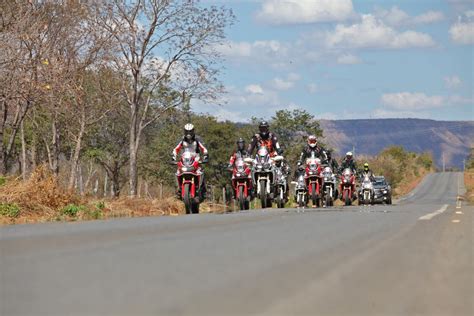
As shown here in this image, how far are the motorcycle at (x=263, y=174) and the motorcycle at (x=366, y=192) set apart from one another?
17333 millimetres

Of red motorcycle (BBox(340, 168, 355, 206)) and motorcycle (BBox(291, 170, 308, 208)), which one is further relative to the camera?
red motorcycle (BBox(340, 168, 355, 206))

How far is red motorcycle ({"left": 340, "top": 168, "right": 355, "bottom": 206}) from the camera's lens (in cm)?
3672

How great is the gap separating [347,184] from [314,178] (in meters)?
8.32

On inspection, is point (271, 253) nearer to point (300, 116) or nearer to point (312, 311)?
point (312, 311)

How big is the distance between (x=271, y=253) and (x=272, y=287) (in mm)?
2470

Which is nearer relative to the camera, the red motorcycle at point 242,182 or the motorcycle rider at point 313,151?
the red motorcycle at point 242,182

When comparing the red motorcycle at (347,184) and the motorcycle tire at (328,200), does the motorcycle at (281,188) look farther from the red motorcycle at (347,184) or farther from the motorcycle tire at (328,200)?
the red motorcycle at (347,184)

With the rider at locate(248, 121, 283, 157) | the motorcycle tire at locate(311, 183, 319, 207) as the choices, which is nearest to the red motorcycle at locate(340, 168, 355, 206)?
the motorcycle tire at locate(311, 183, 319, 207)

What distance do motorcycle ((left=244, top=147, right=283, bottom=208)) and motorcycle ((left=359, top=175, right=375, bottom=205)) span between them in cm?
1733

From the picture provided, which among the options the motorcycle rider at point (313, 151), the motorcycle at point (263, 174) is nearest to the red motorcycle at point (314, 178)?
the motorcycle rider at point (313, 151)

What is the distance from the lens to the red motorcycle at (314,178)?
28.6 meters

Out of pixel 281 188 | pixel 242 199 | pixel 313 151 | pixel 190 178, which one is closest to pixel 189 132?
pixel 190 178

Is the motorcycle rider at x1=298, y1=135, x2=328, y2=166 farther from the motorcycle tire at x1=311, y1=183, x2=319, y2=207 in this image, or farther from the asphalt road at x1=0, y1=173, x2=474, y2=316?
the asphalt road at x1=0, y1=173, x2=474, y2=316

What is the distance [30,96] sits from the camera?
93.2 feet
